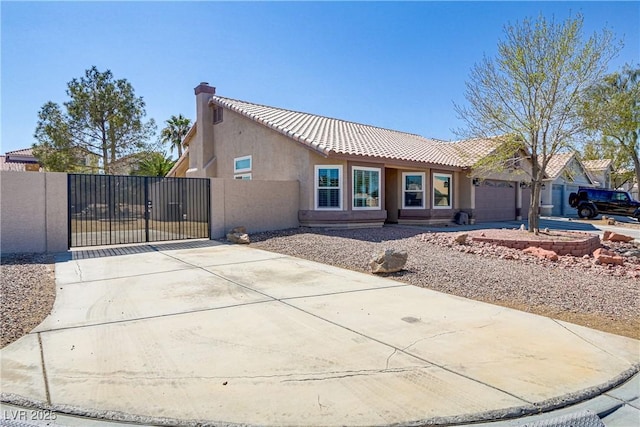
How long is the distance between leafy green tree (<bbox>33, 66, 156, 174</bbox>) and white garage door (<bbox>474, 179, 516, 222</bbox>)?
2220 centimetres

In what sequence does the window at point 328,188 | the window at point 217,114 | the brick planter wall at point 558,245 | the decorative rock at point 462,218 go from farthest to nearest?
the window at point 217,114 < the decorative rock at point 462,218 < the window at point 328,188 < the brick planter wall at point 558,245

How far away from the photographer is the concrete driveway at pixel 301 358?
3268 millimetres

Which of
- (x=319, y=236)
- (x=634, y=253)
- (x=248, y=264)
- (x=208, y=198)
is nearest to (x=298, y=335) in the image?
(x=248, y=264)

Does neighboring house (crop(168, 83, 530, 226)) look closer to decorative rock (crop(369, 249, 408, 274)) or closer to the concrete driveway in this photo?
decorative rock (crop(369, 249, 408, 274))

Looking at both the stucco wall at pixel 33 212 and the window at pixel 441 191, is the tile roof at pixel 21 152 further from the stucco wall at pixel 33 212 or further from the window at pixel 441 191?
the window at pixel 441 191

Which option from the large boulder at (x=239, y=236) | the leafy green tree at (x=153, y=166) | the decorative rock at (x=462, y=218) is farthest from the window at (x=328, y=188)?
the leafy green tree at (x=153, y=166)

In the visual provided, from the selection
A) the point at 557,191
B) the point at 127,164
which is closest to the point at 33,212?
the point at 127,164

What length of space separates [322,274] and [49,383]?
18.1 feet

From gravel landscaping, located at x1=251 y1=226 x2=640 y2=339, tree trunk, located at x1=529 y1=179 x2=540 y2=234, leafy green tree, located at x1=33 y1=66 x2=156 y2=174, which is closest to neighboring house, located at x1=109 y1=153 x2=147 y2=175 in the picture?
leafy green tree, located at x1=33 y1=66 x2=156 y2=174

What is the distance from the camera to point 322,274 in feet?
28.1

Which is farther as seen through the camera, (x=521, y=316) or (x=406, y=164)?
(x=406, y=164)

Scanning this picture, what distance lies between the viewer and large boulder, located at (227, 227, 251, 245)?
13.2 meters

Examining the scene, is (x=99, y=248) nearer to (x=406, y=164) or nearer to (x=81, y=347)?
(x=81, y=347)

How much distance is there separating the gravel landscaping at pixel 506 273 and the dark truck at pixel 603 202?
1589 centimetres
